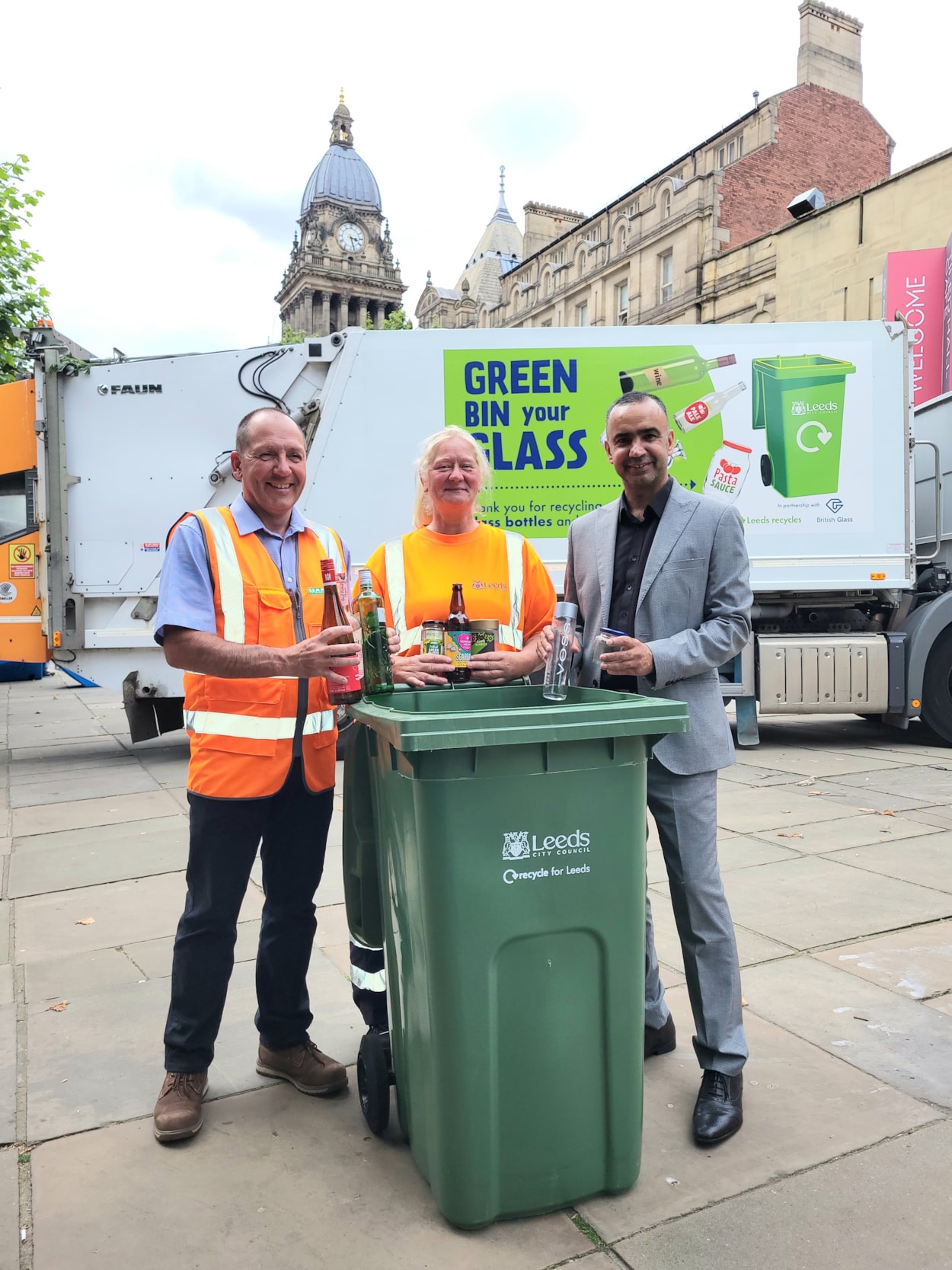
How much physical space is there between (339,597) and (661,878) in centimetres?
275

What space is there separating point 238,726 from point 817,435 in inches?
262

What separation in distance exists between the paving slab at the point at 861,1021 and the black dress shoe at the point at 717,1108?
52 centimetres

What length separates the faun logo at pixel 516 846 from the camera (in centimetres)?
195

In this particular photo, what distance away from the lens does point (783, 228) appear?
21484 millimetres

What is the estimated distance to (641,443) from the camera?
2.60 metres

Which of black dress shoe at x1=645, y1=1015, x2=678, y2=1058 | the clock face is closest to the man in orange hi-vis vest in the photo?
black dress shoe at x1=645, y1=1015, x2=678, y2=1058

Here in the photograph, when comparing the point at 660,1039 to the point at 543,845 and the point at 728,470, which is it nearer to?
the point at 543,845

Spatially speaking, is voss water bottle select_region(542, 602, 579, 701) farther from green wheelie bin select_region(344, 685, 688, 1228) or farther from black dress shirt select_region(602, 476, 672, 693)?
green wheelie bin select_region(344, 685, 688, 1228)

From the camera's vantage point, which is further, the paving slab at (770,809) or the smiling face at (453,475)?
→ the paving slab at (770,809)

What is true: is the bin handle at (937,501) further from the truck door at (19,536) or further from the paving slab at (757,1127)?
the truck door at (19,536)

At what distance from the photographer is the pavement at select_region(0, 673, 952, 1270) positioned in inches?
79.0

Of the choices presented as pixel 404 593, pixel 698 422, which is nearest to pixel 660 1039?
pixel 404 593

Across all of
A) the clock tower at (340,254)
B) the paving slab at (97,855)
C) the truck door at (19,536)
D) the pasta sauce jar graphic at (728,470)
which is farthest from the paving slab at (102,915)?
the clock tower at (340,254)

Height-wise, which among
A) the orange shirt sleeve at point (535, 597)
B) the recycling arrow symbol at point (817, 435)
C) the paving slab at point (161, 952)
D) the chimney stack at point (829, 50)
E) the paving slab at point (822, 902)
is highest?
the chimney stack at point (829, 50)
